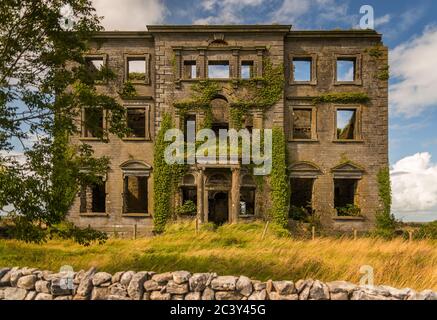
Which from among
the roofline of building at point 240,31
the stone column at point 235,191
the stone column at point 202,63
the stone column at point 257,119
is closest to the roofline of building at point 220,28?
the roofline of building at point 240,31

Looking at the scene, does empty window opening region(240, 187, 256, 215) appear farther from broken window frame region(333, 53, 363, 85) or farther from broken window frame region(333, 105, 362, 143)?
broken window frame region(333, 53, 363, 85)

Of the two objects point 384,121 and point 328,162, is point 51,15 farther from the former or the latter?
point 384,121

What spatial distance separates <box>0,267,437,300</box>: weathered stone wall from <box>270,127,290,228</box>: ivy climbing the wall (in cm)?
1437

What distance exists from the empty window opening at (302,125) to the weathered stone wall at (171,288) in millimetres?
17072

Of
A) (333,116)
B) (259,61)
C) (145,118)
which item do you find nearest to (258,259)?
(333,116)

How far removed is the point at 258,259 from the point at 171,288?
4.61 metres

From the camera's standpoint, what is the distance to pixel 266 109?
72.1 feet

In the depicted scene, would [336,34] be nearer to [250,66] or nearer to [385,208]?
[250,66]

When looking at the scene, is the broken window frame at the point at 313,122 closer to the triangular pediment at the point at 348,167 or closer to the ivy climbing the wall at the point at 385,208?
the triangular pediment at the point at 348,167

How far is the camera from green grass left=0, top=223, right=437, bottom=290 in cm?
919
